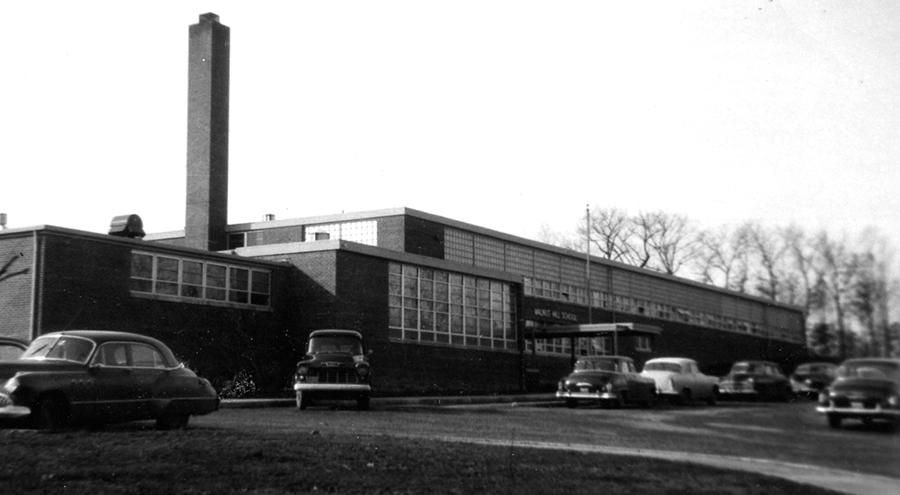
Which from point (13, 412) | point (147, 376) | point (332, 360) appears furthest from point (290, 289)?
point (13, 412)

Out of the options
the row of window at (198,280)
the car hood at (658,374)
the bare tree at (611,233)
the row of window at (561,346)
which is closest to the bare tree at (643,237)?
the bare tree at (611,233)

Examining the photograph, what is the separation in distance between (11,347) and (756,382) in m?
13.5

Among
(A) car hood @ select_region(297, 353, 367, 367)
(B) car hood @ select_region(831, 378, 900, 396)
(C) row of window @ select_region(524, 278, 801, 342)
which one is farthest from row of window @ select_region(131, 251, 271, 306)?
(B) car hood @ select_region(831, 378, 900, 396)

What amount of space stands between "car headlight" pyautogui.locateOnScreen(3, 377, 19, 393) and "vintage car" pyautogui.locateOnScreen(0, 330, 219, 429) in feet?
0.04

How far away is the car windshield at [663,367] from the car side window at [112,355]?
8.30 metres

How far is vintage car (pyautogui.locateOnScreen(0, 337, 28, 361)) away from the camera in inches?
524

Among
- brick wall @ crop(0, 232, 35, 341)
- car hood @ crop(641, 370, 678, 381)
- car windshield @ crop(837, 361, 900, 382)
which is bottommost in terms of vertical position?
car hood @ crop(641, 370, 678, 381)

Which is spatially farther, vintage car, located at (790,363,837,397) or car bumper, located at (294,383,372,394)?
car bumper, located at (294,383,372,394)

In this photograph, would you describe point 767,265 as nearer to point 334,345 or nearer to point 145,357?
point 145,357

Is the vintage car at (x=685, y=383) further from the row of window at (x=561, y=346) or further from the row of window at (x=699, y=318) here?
the row of window at (x=561, y=346)

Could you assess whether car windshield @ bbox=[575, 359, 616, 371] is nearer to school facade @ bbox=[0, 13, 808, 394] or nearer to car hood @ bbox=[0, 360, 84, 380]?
school facade @ bbox=[0, 13, 808, 394]

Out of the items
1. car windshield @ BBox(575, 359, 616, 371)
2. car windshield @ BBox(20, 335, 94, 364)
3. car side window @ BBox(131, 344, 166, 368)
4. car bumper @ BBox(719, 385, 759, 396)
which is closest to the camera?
car bumper @ BBox(719, 385, 759, 396)

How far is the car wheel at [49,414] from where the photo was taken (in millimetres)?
10266

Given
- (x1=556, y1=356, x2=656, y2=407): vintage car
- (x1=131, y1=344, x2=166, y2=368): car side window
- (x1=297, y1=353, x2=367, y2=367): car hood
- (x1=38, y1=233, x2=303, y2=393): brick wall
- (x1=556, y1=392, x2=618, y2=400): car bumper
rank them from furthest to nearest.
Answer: (x1=38, y1=233, x2=303, y2=393): brick wall, (x1=297, y1=353, x2=367, y2=367): car hood, (x1=556, y1=356, x2=656, y2=407): vintage car, (x1=556, y1=392, x2=618, y2=400): car bumper, (x1=131, y1=344, x2=166, y2=368): car side window
